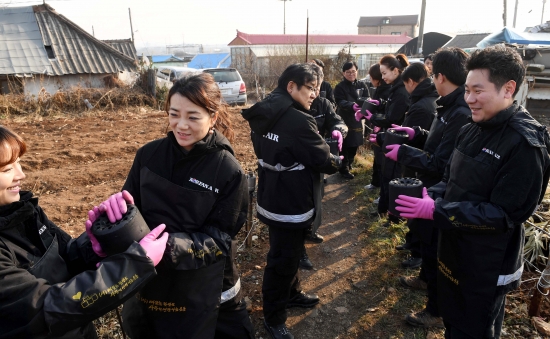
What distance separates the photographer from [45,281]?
1.45 m

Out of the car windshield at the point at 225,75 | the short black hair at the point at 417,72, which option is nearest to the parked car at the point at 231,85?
the car windshield at the point at 225,75

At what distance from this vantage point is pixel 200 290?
186cm

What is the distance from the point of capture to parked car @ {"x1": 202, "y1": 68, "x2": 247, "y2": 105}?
14469mm

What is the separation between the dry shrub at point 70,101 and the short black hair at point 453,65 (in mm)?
11806

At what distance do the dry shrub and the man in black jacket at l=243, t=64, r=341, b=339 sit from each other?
11.3 m

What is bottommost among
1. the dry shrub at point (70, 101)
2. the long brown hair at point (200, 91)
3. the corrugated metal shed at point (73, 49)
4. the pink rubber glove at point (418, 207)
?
the dry shrub at point (70, 101)

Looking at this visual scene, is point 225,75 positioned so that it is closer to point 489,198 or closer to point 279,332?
point 279,332

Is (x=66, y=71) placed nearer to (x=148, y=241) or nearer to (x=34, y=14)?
(x=34, y=14)

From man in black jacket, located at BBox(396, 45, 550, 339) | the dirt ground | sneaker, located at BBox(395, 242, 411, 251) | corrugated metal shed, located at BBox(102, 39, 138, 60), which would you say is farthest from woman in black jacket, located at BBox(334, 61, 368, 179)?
corrugated metal shed, located at BBox(102, 39, 138, 60)

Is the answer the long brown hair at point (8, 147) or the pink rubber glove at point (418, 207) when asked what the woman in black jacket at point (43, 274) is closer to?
the long brown hair at point (8, 147)

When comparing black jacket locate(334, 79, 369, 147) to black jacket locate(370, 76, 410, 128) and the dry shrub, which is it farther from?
Answer: the dry shrub

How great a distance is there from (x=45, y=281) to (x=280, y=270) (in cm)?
174

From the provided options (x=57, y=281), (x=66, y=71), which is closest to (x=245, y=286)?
(x=57, y=281)

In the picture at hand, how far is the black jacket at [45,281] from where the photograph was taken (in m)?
1.35
